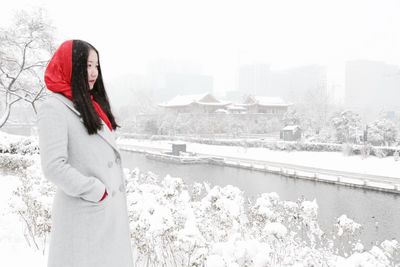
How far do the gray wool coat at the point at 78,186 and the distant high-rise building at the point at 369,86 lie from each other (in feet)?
248

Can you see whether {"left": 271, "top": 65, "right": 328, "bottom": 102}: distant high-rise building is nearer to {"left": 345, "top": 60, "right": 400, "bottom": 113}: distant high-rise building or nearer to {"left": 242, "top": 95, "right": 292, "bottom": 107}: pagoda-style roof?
{"left": 345, "top": 60, "right": 400, "bottom": 113}: distant high-rise building

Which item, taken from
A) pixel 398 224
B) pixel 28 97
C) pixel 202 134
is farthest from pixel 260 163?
pixel 202 134

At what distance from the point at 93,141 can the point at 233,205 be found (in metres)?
2.29

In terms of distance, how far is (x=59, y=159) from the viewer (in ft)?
4.67

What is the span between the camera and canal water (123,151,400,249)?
9.54m

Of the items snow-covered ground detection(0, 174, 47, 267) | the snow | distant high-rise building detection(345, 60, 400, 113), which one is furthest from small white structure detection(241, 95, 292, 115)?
snow-covered ground detection(0, 174, 47, 267)

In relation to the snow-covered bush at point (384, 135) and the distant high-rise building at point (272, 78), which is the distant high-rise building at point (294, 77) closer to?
the distant high-rise building at point (272, 78)

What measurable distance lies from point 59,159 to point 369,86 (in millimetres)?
98177

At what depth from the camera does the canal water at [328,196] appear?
376 inches

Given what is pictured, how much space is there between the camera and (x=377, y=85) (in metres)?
84.7

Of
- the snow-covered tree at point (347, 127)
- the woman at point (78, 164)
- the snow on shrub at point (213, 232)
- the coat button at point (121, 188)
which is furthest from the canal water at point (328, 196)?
the snow-covered tree at point (347, 127)

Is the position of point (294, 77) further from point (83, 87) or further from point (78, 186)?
point (78, 186)

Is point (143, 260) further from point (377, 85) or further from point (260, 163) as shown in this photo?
point (377, 85)

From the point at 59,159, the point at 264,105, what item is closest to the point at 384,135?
the point at 264,105
